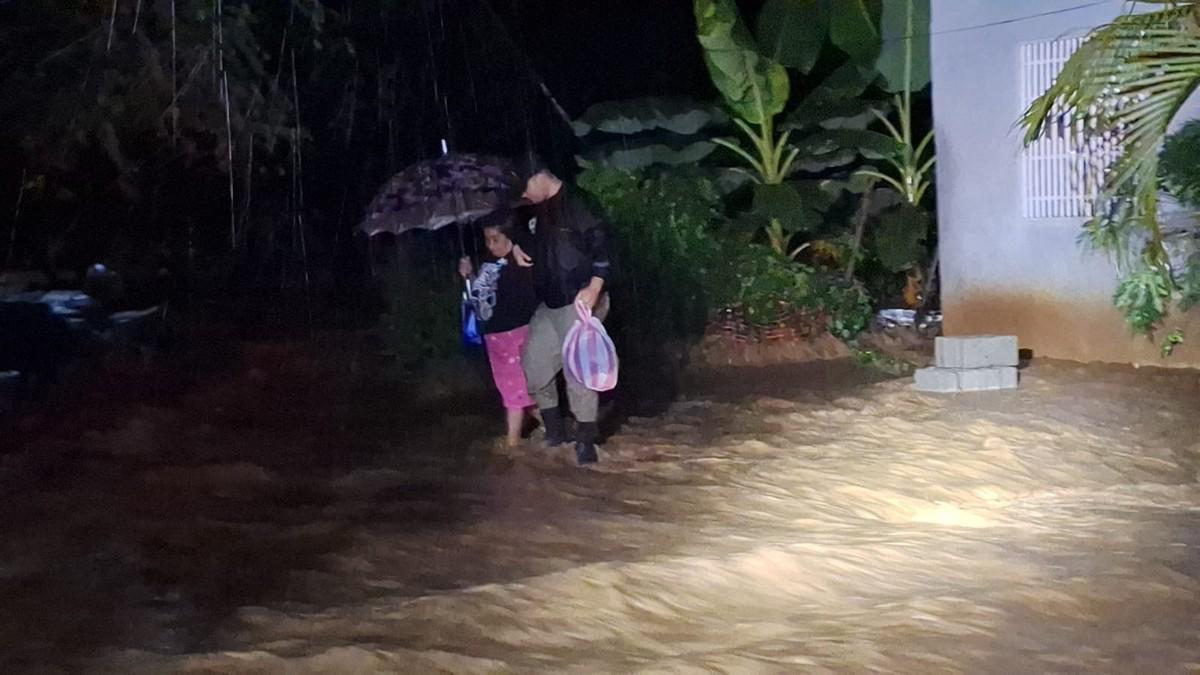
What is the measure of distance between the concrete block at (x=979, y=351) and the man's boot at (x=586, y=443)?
3.34 meters

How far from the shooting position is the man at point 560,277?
7.57m

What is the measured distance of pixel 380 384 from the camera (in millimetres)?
10617

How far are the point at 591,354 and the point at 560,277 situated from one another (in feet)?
1.60

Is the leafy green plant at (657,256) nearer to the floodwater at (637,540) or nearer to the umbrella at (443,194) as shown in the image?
the floodwater at (637,540)

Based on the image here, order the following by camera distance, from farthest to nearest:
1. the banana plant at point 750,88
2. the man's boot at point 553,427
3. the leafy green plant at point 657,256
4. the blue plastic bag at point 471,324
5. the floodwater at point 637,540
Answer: the banana plant at point 750,88, the leafy green plant at point 657,256, the blue plastic bag at point 471,324, the man's boot at point 553,427, the floodwater at point 637,540

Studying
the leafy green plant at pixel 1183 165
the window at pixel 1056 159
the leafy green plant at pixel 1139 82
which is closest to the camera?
the leafy green plant at pixel 1139 82

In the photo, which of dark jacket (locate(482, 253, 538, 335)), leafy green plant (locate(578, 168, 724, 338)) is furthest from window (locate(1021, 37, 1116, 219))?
dark jacket (locate(482, 253, 538, 335))

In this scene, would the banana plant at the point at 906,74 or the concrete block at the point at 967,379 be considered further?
the banana plant at the point at 906,74

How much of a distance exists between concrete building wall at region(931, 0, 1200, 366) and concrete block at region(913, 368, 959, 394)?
4.89 ft

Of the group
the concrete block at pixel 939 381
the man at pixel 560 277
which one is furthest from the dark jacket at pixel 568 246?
the concrete block at pixel 939 381

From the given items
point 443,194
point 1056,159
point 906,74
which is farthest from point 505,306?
point 906,74

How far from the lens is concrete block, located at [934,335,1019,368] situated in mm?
9711

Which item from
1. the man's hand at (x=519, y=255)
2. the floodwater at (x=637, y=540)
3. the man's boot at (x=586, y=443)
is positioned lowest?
the floodwater at (x=637, y=540)

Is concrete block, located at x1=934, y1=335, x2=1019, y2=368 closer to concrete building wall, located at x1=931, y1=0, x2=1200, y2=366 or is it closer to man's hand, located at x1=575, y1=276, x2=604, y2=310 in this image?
concrete building wall, located at x1=931, y1=0, x2=1200, y2=366
